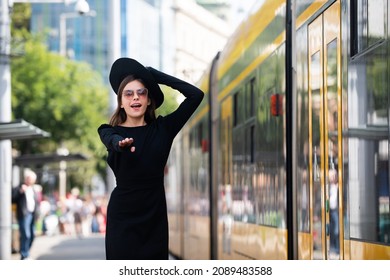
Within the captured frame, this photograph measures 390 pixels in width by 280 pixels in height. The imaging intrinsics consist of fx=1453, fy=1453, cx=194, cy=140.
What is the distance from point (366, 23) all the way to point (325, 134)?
115 centimetres

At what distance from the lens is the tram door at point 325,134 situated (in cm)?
732

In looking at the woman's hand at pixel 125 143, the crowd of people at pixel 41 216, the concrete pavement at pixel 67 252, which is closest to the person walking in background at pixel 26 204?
the crowd of people at pixel 41 216

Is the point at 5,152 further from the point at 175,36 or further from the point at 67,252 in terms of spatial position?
the point at 67,252

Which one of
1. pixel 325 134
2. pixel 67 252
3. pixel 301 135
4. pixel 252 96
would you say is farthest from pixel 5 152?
pixel 325 134

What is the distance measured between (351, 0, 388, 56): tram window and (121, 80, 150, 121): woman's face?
3.48ft

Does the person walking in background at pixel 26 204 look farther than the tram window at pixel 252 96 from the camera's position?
Yes

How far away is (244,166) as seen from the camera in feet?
38.6

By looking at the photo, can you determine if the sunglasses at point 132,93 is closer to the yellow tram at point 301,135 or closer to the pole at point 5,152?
the yellow tram at point 301,135

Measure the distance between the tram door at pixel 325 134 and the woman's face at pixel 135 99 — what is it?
130cm

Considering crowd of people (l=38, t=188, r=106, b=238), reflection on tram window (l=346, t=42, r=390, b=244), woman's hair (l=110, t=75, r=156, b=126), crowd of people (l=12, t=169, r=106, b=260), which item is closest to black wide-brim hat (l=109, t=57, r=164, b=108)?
woman's hair (l=110, t=75, r=156, b=126)

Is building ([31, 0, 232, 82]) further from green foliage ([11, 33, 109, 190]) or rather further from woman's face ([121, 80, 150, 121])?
green foliage ([11, 33, 109, 190])

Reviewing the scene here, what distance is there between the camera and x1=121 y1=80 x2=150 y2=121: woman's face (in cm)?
625
